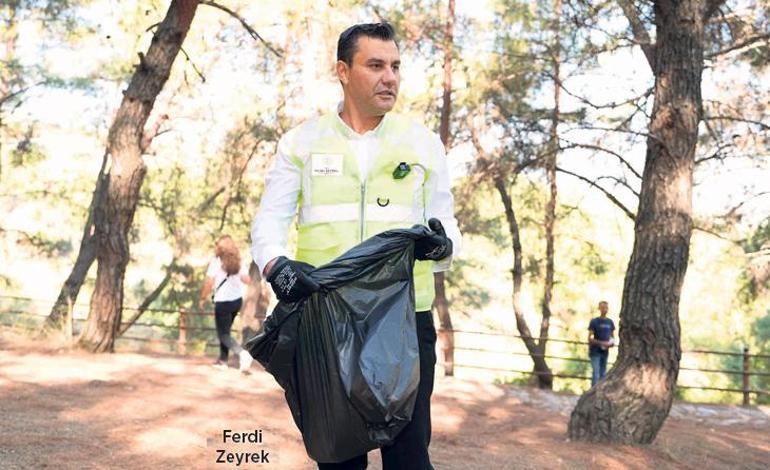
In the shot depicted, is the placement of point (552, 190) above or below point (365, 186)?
above

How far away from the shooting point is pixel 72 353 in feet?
37.1

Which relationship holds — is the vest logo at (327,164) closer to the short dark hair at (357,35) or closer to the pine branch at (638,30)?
the short dark hair at (357,35)

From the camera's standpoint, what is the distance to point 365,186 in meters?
2.78

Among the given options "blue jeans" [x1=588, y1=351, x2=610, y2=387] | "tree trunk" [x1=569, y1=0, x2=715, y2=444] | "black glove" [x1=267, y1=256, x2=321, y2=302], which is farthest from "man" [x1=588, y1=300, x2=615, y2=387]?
"black glove" [x1=267, y1=256, x2=321, y2=302]

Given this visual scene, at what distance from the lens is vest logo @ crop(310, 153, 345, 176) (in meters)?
2.78

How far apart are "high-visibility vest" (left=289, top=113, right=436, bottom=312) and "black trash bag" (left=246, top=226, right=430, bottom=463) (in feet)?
0.51

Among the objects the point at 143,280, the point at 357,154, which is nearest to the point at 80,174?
the point at 143,280

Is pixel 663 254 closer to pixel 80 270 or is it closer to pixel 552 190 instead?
pixel 552 190

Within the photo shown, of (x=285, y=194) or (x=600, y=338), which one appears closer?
(x=285, y=194)

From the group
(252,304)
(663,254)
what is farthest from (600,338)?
(252,304)

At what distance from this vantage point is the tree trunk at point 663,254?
Result: 767 cm

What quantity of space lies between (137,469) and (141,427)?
50.1 inches

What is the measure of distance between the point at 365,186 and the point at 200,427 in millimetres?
4439

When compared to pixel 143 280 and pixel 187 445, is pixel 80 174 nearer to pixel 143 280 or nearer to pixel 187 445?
pixel 143 280
